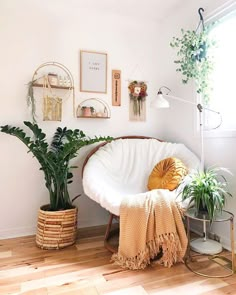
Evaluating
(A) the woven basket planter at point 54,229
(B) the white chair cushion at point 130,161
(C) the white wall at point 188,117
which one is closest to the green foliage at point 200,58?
(C) the white wall at point 188,117

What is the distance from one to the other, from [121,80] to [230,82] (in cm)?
116

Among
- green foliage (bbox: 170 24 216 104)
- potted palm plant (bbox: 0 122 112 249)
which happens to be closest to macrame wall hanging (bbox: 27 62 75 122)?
potted palm plant (bbox: 0 122 112 249)

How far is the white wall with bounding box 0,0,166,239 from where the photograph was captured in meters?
2.32

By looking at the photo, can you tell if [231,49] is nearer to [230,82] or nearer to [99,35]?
[230,82]

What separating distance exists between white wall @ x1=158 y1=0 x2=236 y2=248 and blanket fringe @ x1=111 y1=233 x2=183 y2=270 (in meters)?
0.60

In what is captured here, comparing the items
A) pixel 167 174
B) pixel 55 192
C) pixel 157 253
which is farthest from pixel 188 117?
pixel 55 192

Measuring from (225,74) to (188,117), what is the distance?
549mm

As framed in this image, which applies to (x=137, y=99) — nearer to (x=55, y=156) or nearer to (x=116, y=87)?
(x=116, y=87)

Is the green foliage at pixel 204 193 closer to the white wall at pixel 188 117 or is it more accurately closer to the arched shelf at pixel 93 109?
the white wall at pixel 188 117

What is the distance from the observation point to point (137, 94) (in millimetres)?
2801

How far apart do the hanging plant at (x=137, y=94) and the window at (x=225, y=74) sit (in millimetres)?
836

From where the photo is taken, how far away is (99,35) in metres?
2.65

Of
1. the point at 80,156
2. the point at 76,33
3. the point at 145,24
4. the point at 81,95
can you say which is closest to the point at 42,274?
the point at 80,156

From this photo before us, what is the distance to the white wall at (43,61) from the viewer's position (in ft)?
7.63
